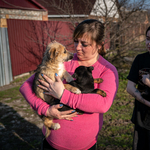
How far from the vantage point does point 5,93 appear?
314 inches

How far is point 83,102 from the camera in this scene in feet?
6.25

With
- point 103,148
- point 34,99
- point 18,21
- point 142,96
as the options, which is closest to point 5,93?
point 18,21

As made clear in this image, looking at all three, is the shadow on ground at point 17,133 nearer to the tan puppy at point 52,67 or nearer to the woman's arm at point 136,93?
the tan puppy at point 52,67

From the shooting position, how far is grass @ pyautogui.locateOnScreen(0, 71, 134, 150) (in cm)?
430

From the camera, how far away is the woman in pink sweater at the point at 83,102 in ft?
6.36

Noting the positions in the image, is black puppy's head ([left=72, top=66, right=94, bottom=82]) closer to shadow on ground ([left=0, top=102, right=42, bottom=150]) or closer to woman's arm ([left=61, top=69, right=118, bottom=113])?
woman's arm ([left=61, top=69, right=118, bottom=113])

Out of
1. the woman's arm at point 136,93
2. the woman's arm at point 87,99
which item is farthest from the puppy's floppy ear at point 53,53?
the woman's arm at point 136,93

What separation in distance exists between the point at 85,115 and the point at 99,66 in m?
0.74

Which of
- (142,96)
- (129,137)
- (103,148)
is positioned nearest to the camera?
(142,96)

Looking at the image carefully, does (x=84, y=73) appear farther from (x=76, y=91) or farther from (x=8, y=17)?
(x=8, y=17)

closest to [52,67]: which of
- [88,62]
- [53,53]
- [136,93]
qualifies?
[53,53]

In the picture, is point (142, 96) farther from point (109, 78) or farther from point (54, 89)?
point (54, 89)

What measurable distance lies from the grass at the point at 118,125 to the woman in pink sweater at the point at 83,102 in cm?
225

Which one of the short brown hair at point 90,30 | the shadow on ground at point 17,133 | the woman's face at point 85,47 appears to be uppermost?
the short brown hair at point 90,30
